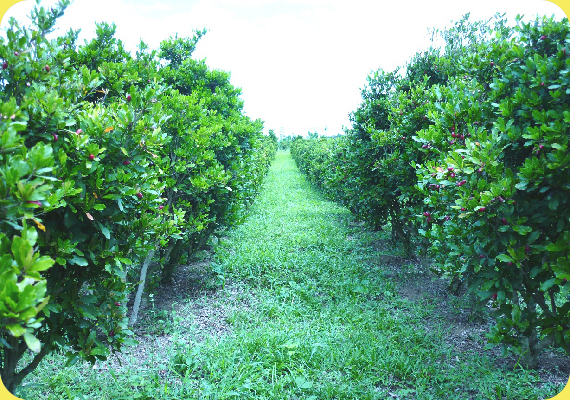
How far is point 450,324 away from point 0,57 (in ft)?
16.5

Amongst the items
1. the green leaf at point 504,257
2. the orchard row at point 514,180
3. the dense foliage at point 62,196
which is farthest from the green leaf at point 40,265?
the green leaf at point 504,257

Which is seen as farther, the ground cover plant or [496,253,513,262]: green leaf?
[496,253,513,262]: green leaf

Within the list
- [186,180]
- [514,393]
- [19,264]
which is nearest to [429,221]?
[514,393]

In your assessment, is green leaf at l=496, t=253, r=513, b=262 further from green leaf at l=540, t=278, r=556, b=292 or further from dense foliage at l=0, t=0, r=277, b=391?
dense foliage at l=0, t=0, r=277, b=391

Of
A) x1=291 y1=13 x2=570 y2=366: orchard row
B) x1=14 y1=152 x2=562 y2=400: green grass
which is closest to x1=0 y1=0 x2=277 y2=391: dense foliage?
x1=14 y1=152 x2=562 y2=400: green grass

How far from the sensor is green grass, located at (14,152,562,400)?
312 cm

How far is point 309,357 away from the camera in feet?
11.8

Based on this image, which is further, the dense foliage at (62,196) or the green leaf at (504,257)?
the green leaf at (504,257)

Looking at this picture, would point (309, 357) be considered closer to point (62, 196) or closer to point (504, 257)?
point (504, 257)

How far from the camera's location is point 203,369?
11.3ft

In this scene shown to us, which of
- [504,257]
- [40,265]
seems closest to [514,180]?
[504,257]

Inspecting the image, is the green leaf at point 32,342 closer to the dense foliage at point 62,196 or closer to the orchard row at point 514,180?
the dense foliage at point 62,196

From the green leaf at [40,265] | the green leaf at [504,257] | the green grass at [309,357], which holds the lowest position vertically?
the green grass at [309,357]

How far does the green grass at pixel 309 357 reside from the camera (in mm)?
3117
